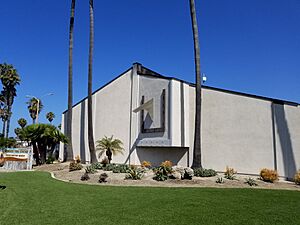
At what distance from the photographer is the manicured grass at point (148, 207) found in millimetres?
6422

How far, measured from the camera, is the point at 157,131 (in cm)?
2047

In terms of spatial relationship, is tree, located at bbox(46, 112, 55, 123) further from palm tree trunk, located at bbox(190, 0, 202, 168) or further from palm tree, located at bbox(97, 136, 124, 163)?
palm tree trunk, located at bbox(190, 0, 202, 168)

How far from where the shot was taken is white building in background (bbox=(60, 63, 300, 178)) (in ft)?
50.1

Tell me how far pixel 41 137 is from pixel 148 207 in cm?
1862

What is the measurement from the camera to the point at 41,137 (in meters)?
23.8

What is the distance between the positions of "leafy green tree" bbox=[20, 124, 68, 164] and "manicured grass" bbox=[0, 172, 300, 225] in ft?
45.5

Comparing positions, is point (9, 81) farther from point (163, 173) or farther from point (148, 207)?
point (148, 207)

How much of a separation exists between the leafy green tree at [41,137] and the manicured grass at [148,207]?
546 inches

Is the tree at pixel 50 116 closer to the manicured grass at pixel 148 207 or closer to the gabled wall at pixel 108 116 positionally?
the gabled wall at pixel 108 116

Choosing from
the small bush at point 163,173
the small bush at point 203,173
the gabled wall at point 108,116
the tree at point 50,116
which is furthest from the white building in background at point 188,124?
the tree at point 50,116

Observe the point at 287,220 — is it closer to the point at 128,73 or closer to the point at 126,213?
the point at 126,213

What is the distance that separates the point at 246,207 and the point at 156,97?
46.4ft

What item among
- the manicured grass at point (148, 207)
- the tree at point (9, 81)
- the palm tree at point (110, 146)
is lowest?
the manicured grass at point (148, 207)

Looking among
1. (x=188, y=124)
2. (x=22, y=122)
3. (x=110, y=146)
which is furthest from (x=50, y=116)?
(x=188, y=124)
